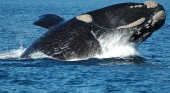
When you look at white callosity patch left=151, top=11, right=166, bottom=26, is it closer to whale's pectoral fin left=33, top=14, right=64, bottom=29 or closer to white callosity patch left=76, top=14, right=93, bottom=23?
white callosity patch left=76, top=14, right=93, bottom=23

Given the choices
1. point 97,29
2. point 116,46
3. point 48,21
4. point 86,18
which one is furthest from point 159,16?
point 48,21

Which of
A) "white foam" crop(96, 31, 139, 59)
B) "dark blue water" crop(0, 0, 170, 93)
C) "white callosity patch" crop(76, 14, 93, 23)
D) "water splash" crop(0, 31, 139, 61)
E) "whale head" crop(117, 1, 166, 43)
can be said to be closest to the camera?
"dark blue water" crop(0, 0, 170, 93)

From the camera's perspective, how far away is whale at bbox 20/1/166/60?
27.6 metres

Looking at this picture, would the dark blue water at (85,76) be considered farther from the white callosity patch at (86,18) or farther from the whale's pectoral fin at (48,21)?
the white callosity patch at (86,18)

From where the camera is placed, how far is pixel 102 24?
91.0 ft

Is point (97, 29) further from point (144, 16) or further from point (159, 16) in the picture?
point (159, 16)

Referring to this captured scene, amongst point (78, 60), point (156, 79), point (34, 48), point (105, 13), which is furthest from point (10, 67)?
point (156, 79)

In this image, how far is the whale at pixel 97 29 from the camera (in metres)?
27.6

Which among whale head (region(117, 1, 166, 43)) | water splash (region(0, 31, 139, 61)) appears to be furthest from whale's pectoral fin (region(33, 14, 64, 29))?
whale head (region(117, 1, 166, 43))

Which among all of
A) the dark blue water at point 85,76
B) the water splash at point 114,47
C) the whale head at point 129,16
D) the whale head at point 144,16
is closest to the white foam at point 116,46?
the water splash at point 114,47

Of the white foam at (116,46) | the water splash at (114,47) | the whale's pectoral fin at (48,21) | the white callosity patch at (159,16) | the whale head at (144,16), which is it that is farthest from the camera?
the whale's pectoral fin at (48,21)

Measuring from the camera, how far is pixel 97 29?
27.9 meters

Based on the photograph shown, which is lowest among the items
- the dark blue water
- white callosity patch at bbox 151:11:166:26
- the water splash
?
the dark blue water

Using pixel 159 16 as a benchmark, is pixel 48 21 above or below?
above
